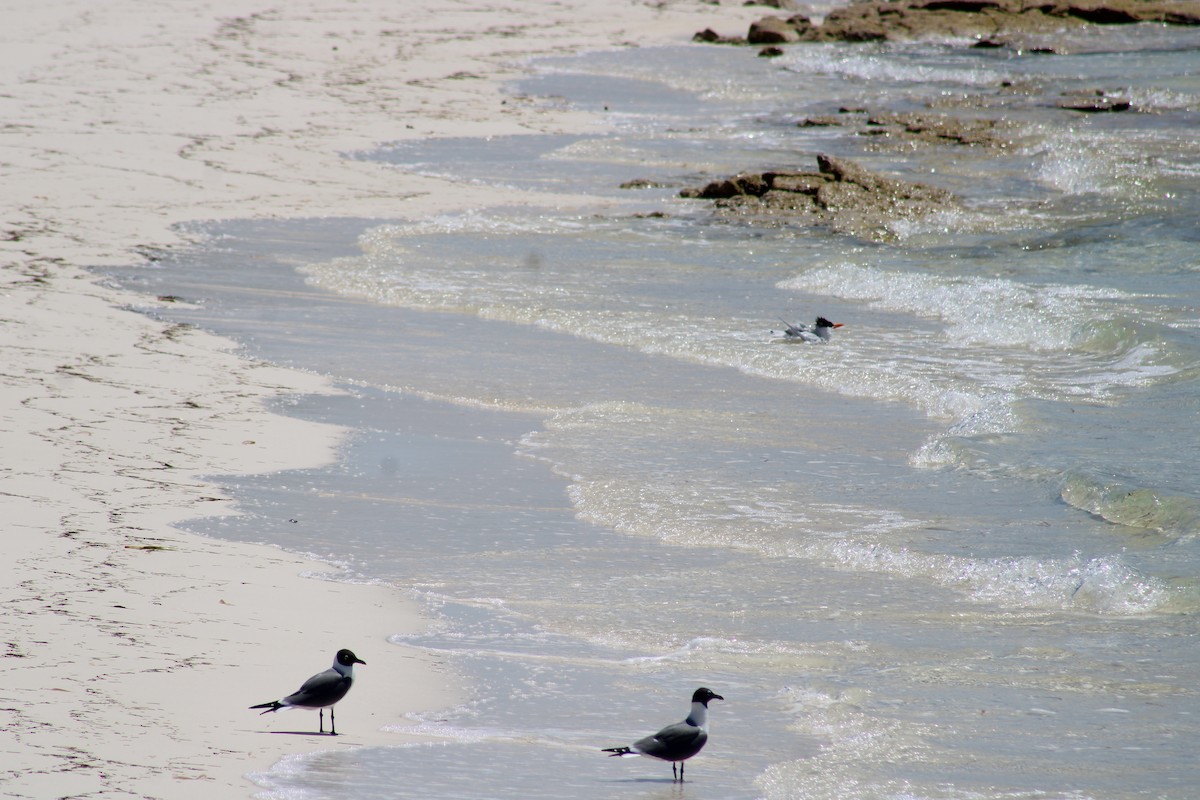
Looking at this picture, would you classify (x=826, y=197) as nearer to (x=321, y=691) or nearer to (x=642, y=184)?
(x=642, y=184)

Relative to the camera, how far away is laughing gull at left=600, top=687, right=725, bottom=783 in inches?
155

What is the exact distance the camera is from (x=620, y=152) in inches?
691

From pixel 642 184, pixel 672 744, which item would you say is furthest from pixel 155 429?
pixel 642 184

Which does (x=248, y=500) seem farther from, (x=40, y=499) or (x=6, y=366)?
(x=6, y=366)

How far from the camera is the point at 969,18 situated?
3197cm

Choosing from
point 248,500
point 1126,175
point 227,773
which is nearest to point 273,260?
point 248,500

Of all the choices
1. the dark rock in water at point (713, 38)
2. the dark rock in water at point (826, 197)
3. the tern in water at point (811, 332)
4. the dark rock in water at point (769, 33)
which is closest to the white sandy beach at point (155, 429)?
the dark rock in water at point (826, 197)

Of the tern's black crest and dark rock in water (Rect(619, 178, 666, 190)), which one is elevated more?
dark rock in water (Rect(619, 178, 666, 190))

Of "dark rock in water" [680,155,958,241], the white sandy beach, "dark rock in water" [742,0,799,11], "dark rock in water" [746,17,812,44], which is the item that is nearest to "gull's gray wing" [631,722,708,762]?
the white sandy beach

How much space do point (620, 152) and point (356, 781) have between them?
14301mm

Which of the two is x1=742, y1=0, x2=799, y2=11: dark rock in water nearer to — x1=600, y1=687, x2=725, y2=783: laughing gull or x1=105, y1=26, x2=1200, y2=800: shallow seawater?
x1=105, y1=26, x2=1200, y2=800: shallow seawater

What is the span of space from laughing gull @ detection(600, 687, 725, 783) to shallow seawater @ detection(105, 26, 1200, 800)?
0.14 m

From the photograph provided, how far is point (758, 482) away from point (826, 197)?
799 centimetres

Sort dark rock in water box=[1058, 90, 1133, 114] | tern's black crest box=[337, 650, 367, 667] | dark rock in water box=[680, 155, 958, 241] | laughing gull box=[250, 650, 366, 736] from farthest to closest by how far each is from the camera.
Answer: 1. dark rock in water box=[1058, 90, 1133, 114]
2. dark rock in water box=[680, 155, 958, 241]
3. tern's black crest box=[337, 650, 367, 667]
4. laughing gull box=[250, 650, 366, 736]
